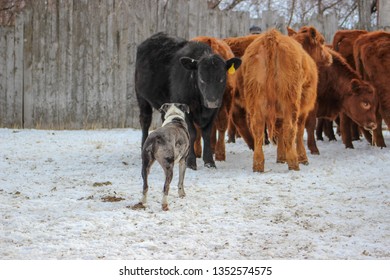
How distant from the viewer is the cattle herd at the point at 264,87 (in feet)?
23.5

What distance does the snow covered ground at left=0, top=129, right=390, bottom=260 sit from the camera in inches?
164

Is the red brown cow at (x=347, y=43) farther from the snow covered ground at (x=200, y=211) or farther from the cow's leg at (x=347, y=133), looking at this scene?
the snow covered ground at (x=200, y=211)

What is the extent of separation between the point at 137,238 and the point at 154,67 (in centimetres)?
440

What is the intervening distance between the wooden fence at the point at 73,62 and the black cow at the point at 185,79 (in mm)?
3766

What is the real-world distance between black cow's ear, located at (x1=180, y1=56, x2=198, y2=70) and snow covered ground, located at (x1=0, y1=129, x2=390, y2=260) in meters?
1.21

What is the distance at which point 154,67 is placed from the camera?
8453 millimetres

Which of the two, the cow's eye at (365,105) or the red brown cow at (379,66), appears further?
the red brown cow at (379,66)

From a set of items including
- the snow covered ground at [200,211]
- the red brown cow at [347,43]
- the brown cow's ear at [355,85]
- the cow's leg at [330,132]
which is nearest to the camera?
the snow covered ground at [200,211]

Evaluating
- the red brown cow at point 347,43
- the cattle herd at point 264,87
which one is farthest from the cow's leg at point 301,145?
the red brown cow at point 347,43

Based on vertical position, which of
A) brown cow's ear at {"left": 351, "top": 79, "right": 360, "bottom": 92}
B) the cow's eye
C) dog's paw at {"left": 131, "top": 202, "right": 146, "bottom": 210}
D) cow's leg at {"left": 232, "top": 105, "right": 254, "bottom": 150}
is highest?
brown cow's ear at {"left": 351, "top": 79, "right": 360, "bottom": 92}

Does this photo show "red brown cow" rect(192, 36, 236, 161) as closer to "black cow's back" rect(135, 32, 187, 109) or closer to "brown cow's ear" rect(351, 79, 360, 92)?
"black cow's back" rect(135, 32, 187, 109)

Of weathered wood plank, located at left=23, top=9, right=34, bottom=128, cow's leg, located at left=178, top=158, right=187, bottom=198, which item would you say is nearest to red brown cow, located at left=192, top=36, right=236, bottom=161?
cow's leg, located at left=178, top=158, right=187, bottom=198
